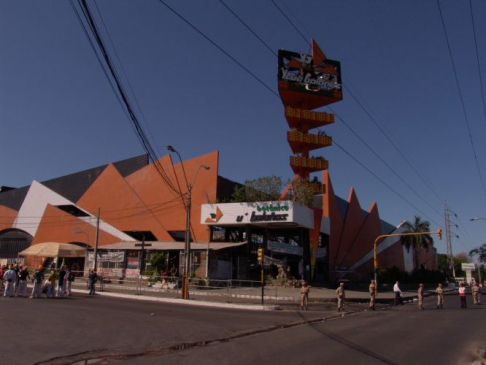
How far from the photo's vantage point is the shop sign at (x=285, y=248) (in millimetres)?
35963

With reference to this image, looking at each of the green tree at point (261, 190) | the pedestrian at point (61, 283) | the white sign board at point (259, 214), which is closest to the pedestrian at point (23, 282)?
the pedestrian at point (61, 283)

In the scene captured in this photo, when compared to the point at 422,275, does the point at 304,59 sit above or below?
above

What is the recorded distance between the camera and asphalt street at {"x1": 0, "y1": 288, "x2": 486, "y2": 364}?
27.6 feet

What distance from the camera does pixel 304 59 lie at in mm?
45719

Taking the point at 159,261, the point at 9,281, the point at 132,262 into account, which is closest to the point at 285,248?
the point at 159,261

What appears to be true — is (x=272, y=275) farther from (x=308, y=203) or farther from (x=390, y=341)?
(x=390, y=341)

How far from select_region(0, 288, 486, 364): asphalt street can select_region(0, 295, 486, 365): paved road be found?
2 centimetres

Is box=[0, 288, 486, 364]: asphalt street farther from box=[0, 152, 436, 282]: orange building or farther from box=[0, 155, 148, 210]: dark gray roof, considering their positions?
box=[0, 155, 148, 210]: dark gray roof

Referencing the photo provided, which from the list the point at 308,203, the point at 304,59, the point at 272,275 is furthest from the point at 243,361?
the point at 304,59

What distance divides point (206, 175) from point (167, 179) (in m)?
4.79

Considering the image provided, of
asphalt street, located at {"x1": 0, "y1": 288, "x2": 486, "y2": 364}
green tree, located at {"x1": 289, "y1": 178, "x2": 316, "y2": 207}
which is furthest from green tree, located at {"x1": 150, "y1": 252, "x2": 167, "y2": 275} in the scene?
asphalt street, located at {"x1": 0, "y1": 288, "x2": 486, "y2": 364}

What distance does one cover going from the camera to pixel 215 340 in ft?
36.1

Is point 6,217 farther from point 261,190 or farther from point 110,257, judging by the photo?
point 261,190

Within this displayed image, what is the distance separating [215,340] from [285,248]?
2653 cm
